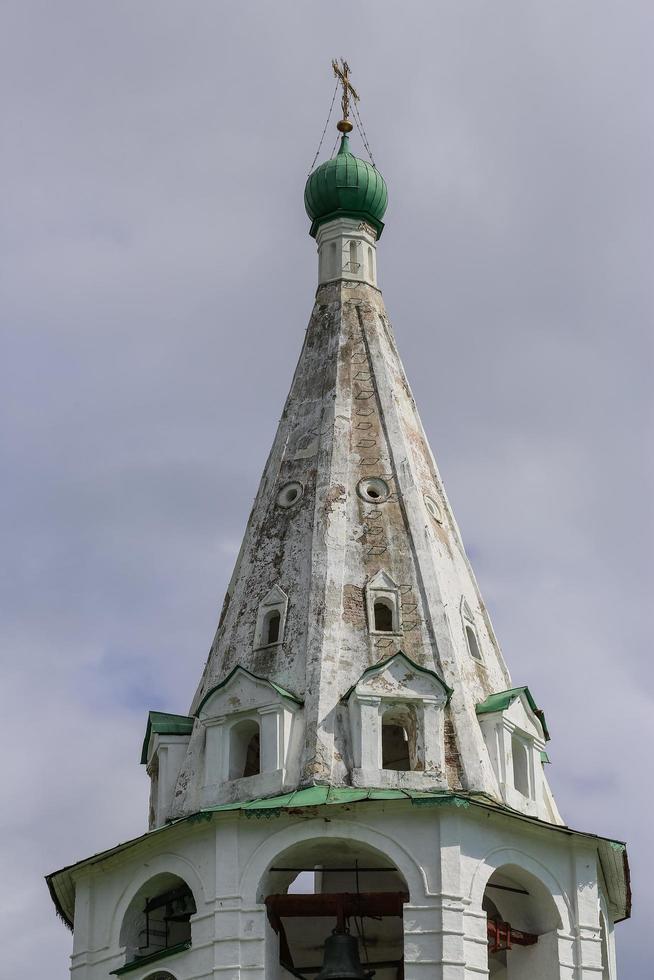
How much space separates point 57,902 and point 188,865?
2.74 m

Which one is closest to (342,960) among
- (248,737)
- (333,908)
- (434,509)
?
(333,908)

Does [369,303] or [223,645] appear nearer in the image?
[223,645]

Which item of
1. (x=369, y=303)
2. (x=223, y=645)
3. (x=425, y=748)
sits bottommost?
(x=425, y=748)

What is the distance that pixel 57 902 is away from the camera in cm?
2830

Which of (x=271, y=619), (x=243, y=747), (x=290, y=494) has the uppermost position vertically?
(x=290, y=494)

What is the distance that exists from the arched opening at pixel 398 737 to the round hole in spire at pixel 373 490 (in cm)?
330

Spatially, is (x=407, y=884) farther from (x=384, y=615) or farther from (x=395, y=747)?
(x=384, y=615)

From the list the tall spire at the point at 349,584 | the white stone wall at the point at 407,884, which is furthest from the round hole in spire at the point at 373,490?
the white stone wall at the point at 407,884

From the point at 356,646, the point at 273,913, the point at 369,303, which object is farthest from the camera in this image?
the point at 369,303

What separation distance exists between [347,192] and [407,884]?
12.4 metres

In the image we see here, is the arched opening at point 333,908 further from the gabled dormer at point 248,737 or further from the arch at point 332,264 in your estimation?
the arch at point 332,264

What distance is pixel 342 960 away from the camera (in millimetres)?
25203

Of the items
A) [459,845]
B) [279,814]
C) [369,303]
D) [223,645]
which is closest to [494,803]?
[459,845]

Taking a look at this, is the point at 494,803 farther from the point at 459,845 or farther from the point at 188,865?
the point at 188,865
